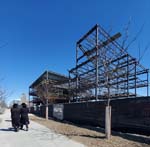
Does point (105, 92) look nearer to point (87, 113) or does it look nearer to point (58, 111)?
point (87, 113)

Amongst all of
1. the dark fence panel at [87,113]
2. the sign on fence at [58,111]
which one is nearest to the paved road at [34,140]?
the dark fence panel at [87,113]

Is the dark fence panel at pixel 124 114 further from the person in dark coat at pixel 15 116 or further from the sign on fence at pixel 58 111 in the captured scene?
the sign on fence at pixel 58 111

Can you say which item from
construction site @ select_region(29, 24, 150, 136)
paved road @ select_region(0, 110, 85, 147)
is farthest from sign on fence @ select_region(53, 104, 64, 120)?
paved road @ select_region(0, 110, 85, 147)

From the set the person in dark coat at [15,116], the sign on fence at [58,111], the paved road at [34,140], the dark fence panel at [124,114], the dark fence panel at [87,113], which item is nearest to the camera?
the paved road at [34,140]

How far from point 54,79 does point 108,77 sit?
134 feet

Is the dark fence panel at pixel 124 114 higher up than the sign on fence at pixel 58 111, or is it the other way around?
the dark fence panel at pixel 124 114

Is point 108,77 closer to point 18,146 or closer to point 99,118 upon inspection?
point 99,118

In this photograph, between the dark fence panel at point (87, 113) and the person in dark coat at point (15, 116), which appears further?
the dark fence panel at point (87, 113)

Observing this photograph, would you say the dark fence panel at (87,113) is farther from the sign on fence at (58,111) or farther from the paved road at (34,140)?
the paved road at (34,140)

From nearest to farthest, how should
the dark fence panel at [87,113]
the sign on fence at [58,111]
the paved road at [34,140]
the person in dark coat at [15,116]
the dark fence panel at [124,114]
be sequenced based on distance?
the paved road at [34,140]
the dark fence panel at [124,114]
the person in dark coat at [15,116]
the dark fence panel at [87,113]
the sign on fence at [58,111]

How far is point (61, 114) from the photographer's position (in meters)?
26.2

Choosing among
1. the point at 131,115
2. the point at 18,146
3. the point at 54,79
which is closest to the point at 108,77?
the point at 131,115

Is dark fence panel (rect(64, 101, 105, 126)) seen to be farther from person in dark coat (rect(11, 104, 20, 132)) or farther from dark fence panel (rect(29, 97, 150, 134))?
person in dark coat (rect(11, 104, 20, 132))

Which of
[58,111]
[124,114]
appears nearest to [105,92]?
[124,114]
